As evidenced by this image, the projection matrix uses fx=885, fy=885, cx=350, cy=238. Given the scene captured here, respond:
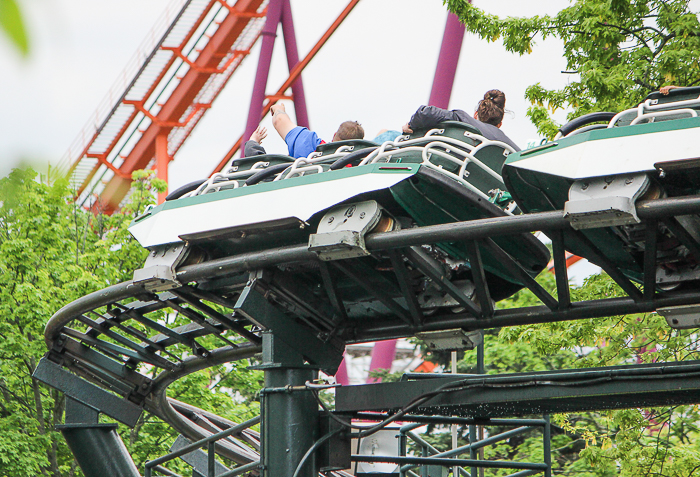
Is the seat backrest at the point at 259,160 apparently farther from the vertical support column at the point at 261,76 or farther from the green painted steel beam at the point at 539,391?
the vertical support column at the point at 261,76

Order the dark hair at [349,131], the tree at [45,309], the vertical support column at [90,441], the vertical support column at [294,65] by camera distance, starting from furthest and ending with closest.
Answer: the vertical support column at [294,65]
the tree at [45,309]
the vertical support column at [90,441]
the dark hair at [349,131]

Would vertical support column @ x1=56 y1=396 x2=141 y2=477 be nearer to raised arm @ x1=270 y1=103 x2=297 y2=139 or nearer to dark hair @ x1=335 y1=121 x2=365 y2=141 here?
raised arm @ x1=270 y1=103 x2=297 y2=139

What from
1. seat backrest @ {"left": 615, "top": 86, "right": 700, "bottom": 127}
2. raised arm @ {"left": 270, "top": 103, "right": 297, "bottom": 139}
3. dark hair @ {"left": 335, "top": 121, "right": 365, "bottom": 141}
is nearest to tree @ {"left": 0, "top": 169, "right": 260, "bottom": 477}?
raised arm @ {"left": 270, "top": 103, "right": 297, "bottom": 139}

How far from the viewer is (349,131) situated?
6.73m

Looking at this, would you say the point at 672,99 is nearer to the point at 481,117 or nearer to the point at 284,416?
the point at 481,117

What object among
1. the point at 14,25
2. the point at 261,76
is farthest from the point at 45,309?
the point at 14,25

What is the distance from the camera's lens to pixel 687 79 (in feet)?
31.8

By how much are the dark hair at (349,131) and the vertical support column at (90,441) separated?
145 inches

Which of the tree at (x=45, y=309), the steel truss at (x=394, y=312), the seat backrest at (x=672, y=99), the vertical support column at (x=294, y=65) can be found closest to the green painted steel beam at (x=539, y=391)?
the steel truss at (x=394, y=312)

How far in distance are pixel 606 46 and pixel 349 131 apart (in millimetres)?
5038

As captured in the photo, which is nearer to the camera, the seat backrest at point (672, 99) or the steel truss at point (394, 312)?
the seat backrest at point (672, 99)

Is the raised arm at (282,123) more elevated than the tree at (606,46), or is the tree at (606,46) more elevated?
the tree at (606,46)

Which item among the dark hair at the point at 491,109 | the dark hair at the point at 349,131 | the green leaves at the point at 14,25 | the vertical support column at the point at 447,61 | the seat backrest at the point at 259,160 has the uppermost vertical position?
the vertical support column at the point at 447,61

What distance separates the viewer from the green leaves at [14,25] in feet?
A: 2.65
